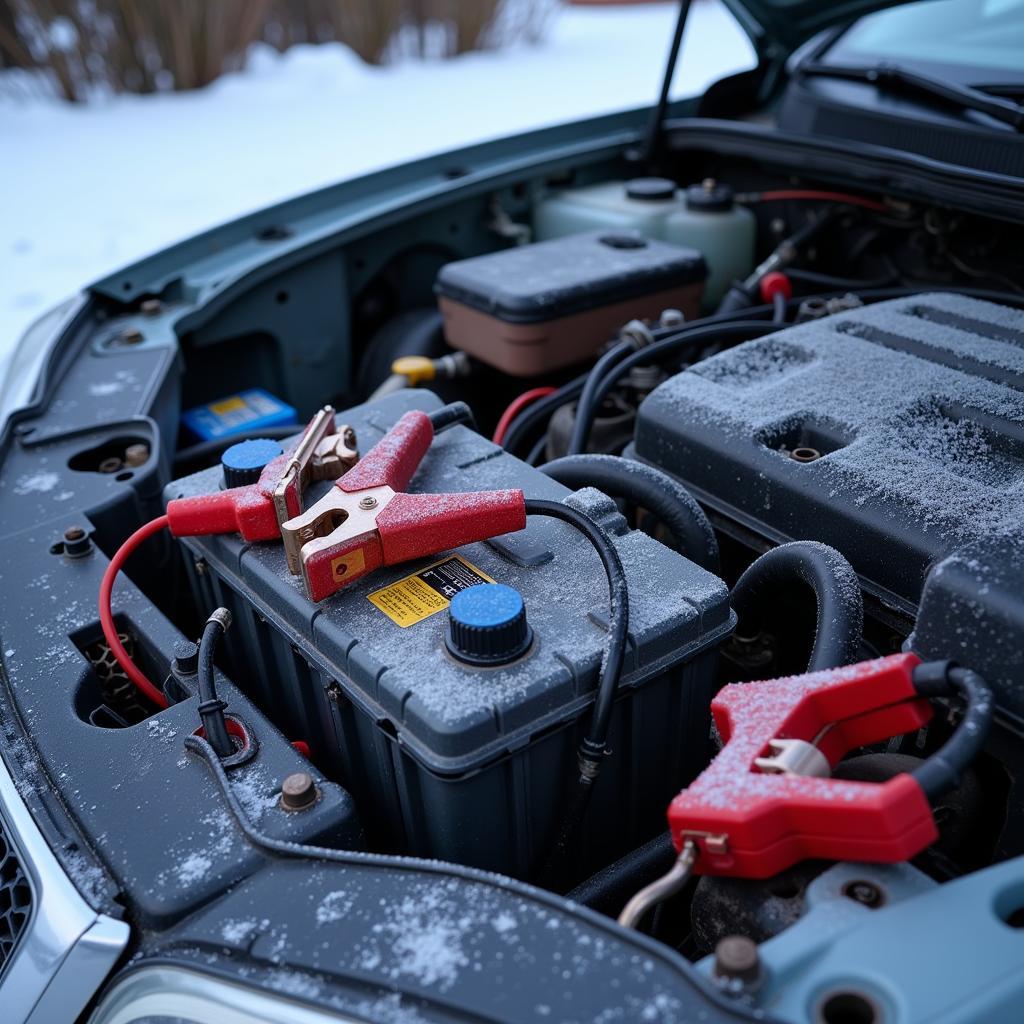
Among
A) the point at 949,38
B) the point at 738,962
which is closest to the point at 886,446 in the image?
the point at 738,962

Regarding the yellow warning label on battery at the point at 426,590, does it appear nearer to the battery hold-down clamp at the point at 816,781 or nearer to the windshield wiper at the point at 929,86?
the battery hold-down clamp at the point at 816,781

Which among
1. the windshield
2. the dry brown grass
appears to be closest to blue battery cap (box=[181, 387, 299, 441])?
the windshield

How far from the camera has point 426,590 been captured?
1.00 meters

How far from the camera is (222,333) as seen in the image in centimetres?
197

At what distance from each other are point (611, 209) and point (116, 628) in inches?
57.9

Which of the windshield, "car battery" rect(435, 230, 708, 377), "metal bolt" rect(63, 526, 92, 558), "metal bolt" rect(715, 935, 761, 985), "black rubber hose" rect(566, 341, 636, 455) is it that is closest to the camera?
"metal bolt" rect(715, 935, 761, 985)

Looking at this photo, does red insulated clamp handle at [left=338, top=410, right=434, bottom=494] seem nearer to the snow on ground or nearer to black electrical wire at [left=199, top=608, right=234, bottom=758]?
black electrical wire at [left=199, top=608, right=234, bottom=758]

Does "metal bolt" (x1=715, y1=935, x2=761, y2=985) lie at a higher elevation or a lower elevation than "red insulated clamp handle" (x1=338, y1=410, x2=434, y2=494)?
lower

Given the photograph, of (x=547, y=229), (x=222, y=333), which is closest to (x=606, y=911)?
(x=222, y=333)

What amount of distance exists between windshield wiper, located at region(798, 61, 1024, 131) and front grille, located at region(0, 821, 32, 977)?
73.4 inches

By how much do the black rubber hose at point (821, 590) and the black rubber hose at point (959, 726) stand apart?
0.13 m

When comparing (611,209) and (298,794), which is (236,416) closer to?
(611,209)

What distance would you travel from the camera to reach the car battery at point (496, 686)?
0.87 metres

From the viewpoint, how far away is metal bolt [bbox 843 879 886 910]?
28.4 inches
